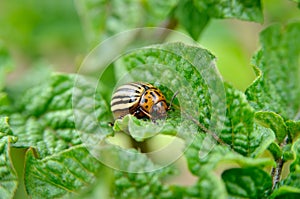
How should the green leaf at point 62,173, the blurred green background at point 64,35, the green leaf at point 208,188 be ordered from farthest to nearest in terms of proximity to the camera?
the blurred green background at point 64,35, the green leaf at point 62,173, the green leaf at point 208,188

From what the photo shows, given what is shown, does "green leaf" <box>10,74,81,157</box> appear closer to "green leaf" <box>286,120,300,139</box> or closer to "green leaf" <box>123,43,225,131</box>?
"green leaf" <box>123,43,225,131</box>

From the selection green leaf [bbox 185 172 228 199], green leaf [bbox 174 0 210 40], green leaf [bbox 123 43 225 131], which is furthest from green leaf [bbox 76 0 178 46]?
green leaf [bbox 185 172 228 199]

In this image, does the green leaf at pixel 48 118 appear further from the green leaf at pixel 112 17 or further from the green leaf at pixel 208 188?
the green leaf at pixel 208 188

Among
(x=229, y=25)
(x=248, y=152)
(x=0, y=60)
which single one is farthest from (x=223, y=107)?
(x=229, y=25)

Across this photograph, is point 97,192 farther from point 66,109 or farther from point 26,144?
point 66,109

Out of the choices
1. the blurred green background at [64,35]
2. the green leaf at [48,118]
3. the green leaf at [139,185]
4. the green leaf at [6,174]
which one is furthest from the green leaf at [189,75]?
the blurred green background at [64,35]

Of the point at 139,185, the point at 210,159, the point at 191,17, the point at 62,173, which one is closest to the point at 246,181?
the point at 210,159
